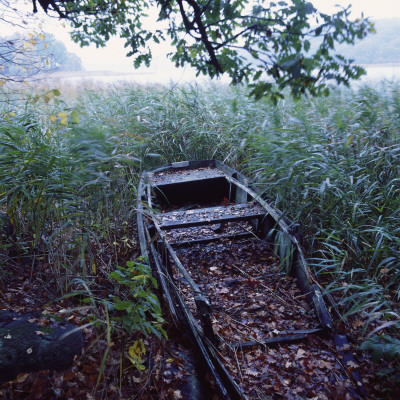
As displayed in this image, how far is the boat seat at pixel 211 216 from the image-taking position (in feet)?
11.8

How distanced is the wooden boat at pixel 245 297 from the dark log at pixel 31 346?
0.81 m

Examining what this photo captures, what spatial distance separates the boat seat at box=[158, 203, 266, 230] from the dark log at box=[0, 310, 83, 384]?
159cm

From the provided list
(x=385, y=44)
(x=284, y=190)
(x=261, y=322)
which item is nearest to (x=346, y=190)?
(x=284, y=190)

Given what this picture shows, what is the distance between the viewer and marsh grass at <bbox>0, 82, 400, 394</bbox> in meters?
2.78

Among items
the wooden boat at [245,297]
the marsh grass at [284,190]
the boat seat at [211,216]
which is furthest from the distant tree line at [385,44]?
the wooden boat at [245,297]

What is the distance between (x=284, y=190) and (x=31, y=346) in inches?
102

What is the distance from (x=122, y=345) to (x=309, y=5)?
2143 millimetres

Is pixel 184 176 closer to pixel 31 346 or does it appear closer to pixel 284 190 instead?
pixel 284 190

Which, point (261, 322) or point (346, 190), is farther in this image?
point (346, 190)

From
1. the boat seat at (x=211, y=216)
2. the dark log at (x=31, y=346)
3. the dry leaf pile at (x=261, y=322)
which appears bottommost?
the dry leaf pile at (x=261, y=322)

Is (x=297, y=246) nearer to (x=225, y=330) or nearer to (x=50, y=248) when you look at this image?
(x=225, y=330)

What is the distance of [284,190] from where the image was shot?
3582mm

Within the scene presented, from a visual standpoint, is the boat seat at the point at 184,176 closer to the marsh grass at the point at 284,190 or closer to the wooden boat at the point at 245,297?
the wooden boat at the point at 245,297

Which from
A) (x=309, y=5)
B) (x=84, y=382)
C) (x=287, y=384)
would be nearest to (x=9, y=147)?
(x=84, y=382)
